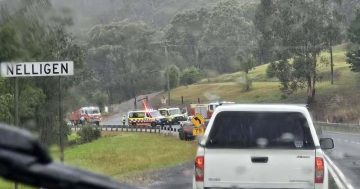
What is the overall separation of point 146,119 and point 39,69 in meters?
53.6

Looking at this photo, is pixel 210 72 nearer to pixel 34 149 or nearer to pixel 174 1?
pixel 174 1

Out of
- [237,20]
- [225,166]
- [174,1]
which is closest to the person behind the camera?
[225,166]

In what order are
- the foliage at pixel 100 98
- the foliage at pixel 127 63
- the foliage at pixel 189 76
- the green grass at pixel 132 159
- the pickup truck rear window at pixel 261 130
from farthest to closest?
the foliage at pixel 189 76
the foliage at pixel 127 63
the foliage at pixel 100 98
the green grass at pixel 132 159
the pickup truck rear window at pixel 261 130

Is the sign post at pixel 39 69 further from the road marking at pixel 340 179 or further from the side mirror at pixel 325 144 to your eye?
the road marking at pixel 340 179

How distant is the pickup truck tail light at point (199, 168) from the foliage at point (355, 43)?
66049 millimetres

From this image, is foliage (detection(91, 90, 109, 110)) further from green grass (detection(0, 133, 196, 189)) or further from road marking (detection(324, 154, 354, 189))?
road marking (detection(324, 154, 354, 189))

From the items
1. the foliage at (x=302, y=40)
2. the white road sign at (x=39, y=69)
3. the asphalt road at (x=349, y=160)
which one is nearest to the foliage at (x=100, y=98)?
the foliage at (x=302, y=40)

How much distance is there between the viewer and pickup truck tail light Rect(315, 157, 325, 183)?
801cm

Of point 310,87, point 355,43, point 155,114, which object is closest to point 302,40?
point 310,87

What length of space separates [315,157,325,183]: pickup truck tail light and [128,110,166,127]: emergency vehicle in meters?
55.4

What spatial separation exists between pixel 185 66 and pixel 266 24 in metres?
32.5

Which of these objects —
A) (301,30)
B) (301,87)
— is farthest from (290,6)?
(301,87)

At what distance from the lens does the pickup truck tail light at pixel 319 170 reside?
8008mm

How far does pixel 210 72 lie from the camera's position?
374 feet
